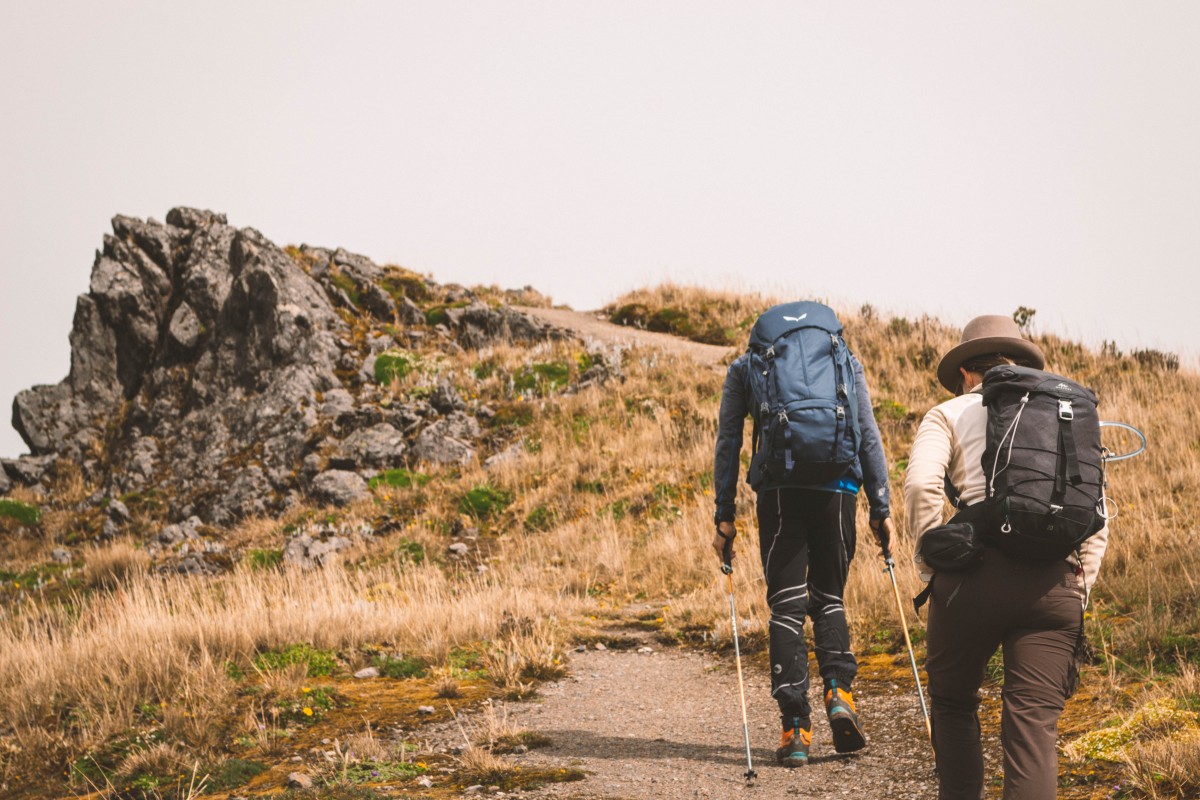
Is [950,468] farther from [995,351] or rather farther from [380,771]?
[380,771]

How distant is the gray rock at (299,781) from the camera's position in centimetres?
450

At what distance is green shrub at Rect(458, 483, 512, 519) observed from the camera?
14.4 meters

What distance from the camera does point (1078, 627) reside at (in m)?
2.93

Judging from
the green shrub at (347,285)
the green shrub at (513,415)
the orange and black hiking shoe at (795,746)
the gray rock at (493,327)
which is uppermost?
the green shrub at (347,285)

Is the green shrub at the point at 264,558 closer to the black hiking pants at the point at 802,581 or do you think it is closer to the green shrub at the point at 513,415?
the green shrub at the point at 513,415

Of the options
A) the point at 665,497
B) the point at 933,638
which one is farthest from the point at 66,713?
the point at 665,497

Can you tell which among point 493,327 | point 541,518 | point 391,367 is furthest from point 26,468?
point 541,518

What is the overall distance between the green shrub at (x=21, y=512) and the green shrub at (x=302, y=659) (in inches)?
558

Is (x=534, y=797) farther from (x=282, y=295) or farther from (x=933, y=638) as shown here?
(x=282, y=295)

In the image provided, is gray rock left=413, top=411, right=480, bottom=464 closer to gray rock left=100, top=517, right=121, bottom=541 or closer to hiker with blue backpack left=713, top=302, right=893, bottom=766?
gray rock left=100, top=517, right=121, bottom=541

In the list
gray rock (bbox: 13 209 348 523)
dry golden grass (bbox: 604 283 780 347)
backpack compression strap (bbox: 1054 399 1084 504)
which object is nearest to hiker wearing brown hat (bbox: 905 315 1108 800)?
backpack compression strap (bbox: 1054 399 1084 504)

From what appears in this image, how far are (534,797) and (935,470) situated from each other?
2478mm

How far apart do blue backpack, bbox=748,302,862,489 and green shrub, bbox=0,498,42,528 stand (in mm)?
18048

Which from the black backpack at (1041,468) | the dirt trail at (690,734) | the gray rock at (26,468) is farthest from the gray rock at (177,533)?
the black backpack at (1041,468)
